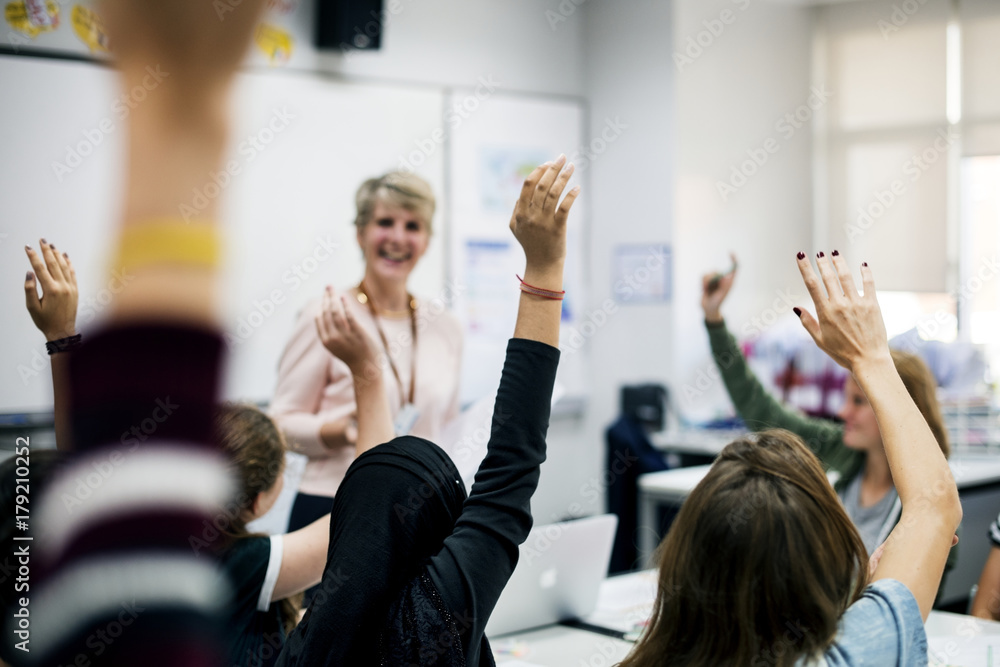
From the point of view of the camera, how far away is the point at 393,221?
2400 mm

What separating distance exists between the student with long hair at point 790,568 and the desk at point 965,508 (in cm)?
229

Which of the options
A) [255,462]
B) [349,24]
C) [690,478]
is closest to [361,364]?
[255,462]

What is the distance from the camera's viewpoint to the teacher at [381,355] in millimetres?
2176

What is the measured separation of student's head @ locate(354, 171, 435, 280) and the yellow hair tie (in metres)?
2.12

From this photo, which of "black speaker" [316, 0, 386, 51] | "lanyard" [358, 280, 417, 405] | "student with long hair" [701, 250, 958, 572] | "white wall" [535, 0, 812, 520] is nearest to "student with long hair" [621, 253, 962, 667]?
"student with long hair" [701, 250, 958, 572]

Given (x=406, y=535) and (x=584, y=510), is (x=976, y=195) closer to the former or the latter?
(x=584, y=510)

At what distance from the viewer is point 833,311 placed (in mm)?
1132

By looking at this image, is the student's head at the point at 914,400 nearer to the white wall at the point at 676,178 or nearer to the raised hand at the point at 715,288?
the raised hand at the point at 715,288

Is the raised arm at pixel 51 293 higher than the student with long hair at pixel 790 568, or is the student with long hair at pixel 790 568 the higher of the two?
the raised arm at pixel 51 293

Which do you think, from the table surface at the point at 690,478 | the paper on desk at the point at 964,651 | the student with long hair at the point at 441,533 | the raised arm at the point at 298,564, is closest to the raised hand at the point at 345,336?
the raised arm at the point at 298,564

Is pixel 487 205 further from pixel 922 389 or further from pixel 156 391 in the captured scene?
pixel 156 391

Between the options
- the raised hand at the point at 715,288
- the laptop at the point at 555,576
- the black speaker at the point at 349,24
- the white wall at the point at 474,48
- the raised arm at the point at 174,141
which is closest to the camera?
the raised arm at the point at 174,141

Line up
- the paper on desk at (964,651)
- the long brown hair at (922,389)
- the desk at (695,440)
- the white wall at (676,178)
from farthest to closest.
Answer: the white wall at (676,178) < the desk at (695,440) < the long brown hair at (922,389) < the paper on desk at (964,651)

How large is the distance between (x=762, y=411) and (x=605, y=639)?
0.91 metres
